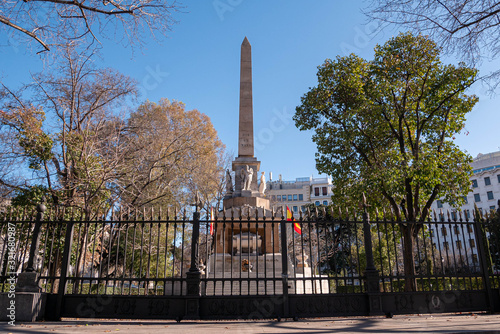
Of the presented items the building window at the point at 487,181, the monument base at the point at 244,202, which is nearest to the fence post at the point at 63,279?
the monument base at the point at 244,202

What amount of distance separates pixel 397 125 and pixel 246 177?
6469 millimetres

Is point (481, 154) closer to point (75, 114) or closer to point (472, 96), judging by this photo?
point (472, 96)

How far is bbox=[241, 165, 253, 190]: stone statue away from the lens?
12672 mm

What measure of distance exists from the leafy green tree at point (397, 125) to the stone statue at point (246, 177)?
3.76 meters

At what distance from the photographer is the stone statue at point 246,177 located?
41.6 ft

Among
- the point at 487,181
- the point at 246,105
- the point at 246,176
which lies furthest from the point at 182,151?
the point at 487,181

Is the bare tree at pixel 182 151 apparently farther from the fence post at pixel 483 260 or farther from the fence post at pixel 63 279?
the fence post at pixel 483 260

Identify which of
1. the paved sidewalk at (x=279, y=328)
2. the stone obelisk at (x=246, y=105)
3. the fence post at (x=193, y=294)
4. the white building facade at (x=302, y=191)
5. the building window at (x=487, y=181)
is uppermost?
the white building facade at (x=302, y=191)

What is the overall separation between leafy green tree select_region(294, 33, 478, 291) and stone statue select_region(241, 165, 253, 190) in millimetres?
3763

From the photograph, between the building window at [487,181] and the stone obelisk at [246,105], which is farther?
the building window at [487,181]

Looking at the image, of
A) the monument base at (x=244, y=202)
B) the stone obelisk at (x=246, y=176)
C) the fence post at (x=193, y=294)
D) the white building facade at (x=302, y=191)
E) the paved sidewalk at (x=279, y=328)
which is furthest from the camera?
the white building facade at (x=302, y=191)

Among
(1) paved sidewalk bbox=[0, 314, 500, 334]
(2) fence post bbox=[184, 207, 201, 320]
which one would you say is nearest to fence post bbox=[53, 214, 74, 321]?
(1) paved sidewalk bbox=[0, 314, 500, 334]

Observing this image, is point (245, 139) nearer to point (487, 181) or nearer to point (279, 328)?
point (279, 328)

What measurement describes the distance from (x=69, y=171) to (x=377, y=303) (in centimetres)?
1249
